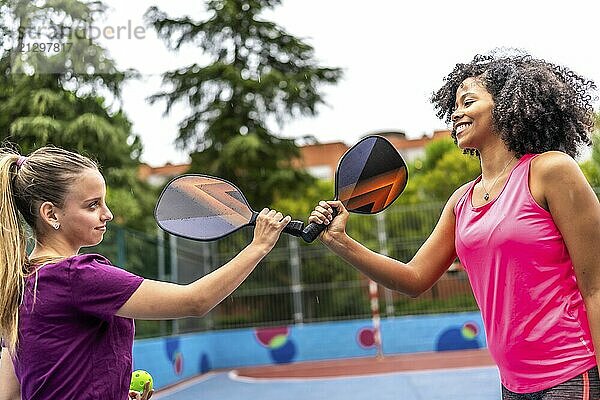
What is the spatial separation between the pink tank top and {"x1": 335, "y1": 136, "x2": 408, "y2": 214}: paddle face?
37 centimetres

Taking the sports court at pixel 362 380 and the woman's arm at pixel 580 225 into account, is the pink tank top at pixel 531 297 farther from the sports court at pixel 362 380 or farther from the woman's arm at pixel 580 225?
the sports court at pixel 362 380

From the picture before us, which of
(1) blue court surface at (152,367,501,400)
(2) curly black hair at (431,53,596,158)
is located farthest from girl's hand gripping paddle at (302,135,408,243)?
(1) blue court surface at (152,367,501,400)

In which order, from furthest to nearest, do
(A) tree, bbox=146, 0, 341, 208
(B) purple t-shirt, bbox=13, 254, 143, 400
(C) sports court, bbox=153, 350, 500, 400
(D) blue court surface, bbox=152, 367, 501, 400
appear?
1. (A) tree, bbox=146, 0, 341, 208
2. (C) sports court, bbox=153, 350, 500, 400
3. (D) blue court surface, bbox=152, 367, 501, 400
4. (B) purple t-shirt, bbox=13, 254, 143, 400

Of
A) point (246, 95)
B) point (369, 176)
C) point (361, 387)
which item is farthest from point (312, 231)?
point (246, 95)

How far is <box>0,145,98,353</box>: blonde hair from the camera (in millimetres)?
1622

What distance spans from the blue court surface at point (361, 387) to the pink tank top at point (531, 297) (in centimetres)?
529

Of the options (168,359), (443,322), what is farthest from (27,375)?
(443,322)

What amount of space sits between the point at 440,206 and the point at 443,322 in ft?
6.65

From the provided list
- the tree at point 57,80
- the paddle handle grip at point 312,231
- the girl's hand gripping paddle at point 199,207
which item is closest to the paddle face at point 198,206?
the girl's hand gripping paddle at point 199,207

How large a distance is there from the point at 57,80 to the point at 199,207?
9.38 metres

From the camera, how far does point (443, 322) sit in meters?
12.8

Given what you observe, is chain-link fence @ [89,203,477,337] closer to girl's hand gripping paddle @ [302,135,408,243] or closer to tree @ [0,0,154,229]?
tree @ [0,0,154,229]

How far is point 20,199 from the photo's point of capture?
5.75 feet

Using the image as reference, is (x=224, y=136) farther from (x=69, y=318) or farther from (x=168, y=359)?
(x=69, y=318)
